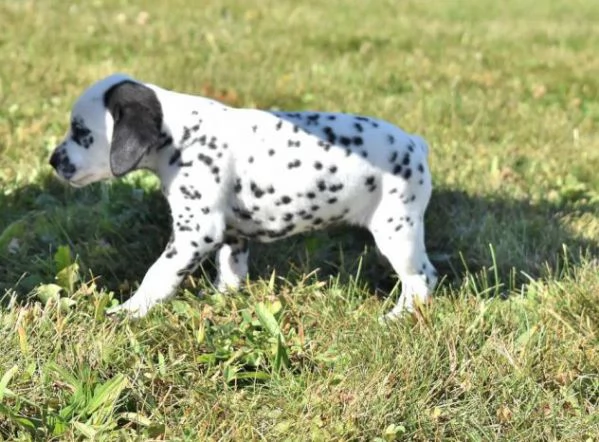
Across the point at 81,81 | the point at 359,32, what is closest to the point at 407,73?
the point at 359,32

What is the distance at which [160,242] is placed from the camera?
4.91m

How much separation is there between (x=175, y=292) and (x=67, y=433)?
1137mm

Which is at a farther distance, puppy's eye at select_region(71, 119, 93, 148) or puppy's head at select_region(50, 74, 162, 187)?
puppy's eye at select_region(71, 119, 93, 148)

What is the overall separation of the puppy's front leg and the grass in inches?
4.6

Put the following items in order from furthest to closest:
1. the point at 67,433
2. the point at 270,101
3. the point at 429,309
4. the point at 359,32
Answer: the point at 359,32, the point at 270,101, the point at 429,309, the point at 67,433

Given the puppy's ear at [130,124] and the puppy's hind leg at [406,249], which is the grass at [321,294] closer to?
the puppy's hind leg at [406,249]

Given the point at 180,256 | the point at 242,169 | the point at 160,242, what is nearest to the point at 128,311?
the point at 180,256

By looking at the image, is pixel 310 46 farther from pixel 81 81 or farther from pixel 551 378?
pixel 551 378

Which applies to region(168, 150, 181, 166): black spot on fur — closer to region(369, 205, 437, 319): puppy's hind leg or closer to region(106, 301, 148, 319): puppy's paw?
region(106, 301, 148, 319): puppy's paw

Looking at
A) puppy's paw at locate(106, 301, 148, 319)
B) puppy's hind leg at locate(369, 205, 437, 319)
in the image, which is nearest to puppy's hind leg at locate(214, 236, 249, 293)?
puppy's paw at locate(106, 301, 148, 319)

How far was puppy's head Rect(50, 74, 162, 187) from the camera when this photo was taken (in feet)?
13.2

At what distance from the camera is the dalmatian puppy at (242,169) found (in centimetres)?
411

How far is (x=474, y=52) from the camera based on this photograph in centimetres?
1085

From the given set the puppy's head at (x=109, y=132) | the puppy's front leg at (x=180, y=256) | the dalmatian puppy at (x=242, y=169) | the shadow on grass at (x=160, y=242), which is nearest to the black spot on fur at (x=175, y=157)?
the dalmatian puppy at (x=242, y=169)
